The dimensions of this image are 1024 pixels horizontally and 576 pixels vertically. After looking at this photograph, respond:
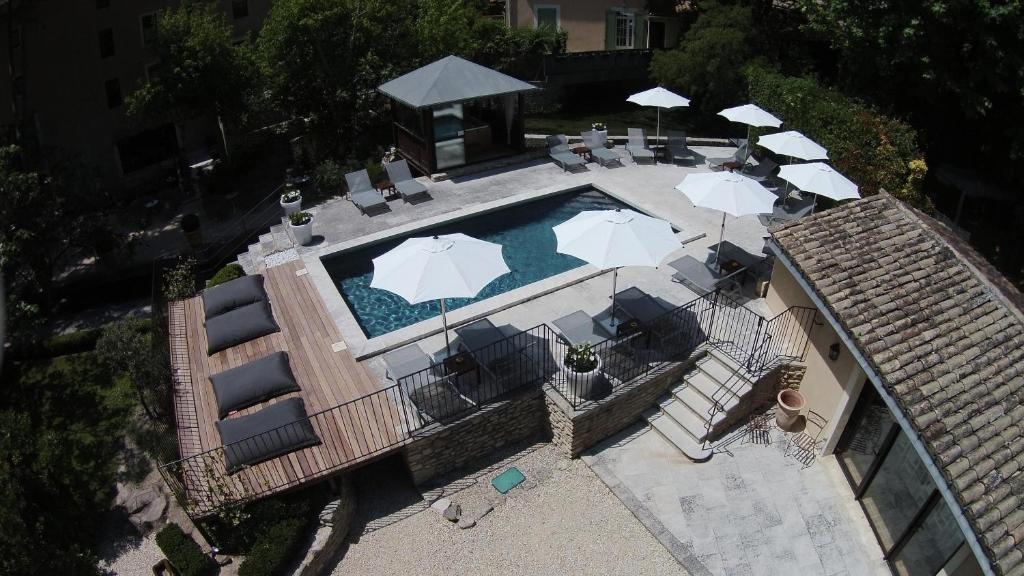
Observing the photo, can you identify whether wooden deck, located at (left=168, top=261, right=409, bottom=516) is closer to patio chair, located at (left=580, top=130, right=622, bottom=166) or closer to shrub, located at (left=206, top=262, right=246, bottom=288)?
shrub, located at (left=206, top=262, right=246, bottom=288)

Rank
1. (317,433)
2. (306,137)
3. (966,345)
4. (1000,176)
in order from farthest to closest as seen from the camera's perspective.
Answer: (306,137)
(1000,176)
(317,433)
(966,345)

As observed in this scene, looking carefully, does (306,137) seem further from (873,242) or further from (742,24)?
(873,242)

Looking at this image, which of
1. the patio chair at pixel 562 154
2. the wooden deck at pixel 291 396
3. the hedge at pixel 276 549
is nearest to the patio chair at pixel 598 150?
the patio chair at pixel 562 154

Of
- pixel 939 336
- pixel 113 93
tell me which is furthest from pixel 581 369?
pixel 113 93

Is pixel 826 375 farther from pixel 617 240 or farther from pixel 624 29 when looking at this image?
pixel 624 29

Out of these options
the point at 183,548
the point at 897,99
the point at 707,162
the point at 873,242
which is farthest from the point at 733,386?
the point at 897,99
